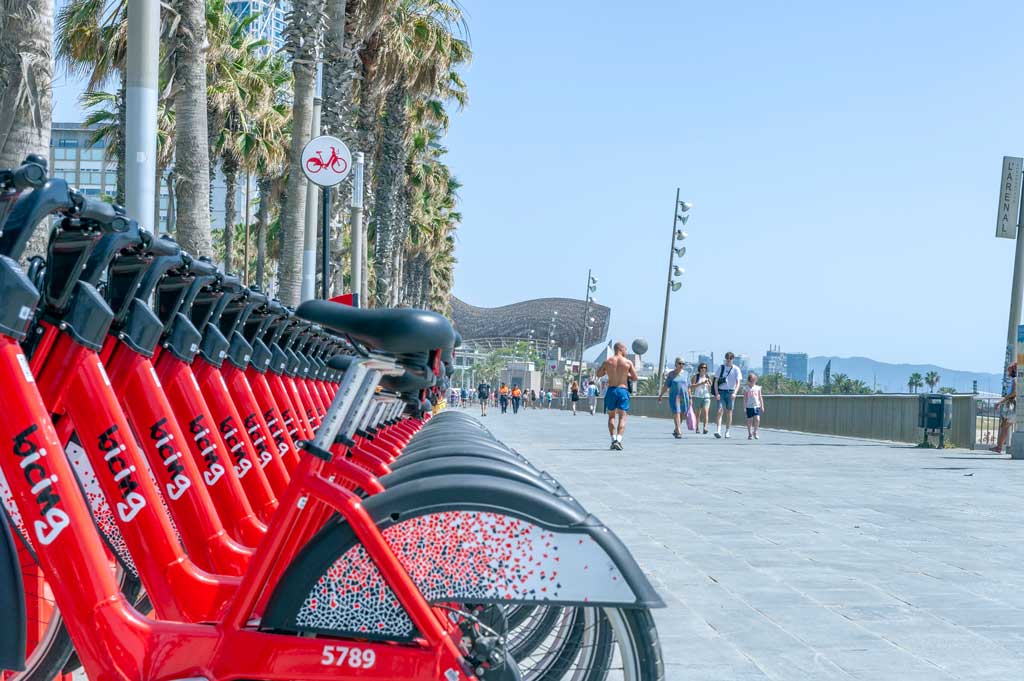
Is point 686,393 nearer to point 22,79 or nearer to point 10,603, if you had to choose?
point 22,79

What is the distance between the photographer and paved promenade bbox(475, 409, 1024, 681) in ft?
14.5

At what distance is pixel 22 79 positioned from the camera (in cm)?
698

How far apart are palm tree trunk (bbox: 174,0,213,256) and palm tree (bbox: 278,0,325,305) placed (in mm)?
4387

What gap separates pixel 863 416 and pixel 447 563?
2331cm

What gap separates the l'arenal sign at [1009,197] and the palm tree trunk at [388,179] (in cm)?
1482

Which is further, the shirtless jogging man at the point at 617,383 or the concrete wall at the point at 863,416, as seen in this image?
the concrete wall at the point at 863,416

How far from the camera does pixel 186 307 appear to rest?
3.32m

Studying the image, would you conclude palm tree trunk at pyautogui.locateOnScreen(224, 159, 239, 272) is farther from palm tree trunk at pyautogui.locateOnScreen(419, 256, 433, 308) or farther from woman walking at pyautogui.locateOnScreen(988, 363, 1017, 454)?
palm tree trunk at pyautogui.locateOnScreen(419, 256, 433, 308)

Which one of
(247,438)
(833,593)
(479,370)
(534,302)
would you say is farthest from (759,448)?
(534,302)

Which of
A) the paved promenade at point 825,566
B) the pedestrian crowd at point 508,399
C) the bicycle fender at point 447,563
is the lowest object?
the pedestrian crowd at point 508,399

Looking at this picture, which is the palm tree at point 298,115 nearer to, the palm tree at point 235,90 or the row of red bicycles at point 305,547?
the palm tree at point 235,90

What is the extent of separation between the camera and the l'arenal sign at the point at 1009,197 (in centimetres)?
2058

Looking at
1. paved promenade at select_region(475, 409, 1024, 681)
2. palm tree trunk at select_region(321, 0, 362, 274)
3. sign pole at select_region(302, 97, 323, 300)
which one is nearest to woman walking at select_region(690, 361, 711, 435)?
palm tree trunk at select_region(321, 0, 362, 274)

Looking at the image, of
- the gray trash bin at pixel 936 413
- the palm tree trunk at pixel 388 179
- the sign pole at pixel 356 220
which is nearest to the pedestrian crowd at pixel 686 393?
the gray trash bin at pixel 936 413
